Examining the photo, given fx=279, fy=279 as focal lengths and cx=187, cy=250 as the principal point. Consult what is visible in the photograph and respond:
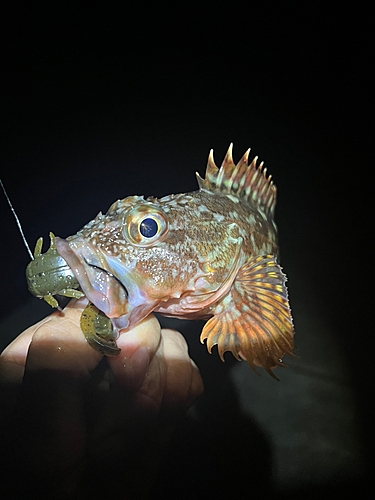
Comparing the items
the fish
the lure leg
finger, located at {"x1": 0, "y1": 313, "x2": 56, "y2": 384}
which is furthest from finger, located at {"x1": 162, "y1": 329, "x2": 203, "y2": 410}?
finger, located at {"x1": 0, "y1": 313, "x2": 56, "y2": 384}

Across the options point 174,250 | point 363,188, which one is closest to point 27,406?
point 174,250

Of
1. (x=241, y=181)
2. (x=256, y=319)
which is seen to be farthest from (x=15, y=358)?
(x=241, y=181)

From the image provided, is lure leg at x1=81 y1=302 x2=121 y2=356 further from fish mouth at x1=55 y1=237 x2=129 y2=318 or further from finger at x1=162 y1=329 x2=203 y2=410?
finger at x1=162 y1=329 x2=203 y2=410

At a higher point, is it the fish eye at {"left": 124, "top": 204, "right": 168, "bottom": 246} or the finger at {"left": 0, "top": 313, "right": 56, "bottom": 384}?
the fish eye at {"left": 124, "top": 204, "right": 168, "bottom": 246}

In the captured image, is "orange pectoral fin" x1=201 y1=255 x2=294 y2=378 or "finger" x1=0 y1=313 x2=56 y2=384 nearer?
"finger" x1=0 y1=313 x2=56 y2=384

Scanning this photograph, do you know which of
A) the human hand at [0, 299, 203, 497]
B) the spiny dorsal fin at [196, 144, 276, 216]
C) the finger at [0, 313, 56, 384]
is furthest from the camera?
the spiny dorsal fin at [196, 144, 276, 216]

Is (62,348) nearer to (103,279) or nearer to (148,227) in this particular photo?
(103,279)

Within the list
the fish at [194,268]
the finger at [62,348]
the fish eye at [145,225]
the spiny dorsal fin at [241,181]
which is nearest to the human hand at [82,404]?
the finger at [62,348]
